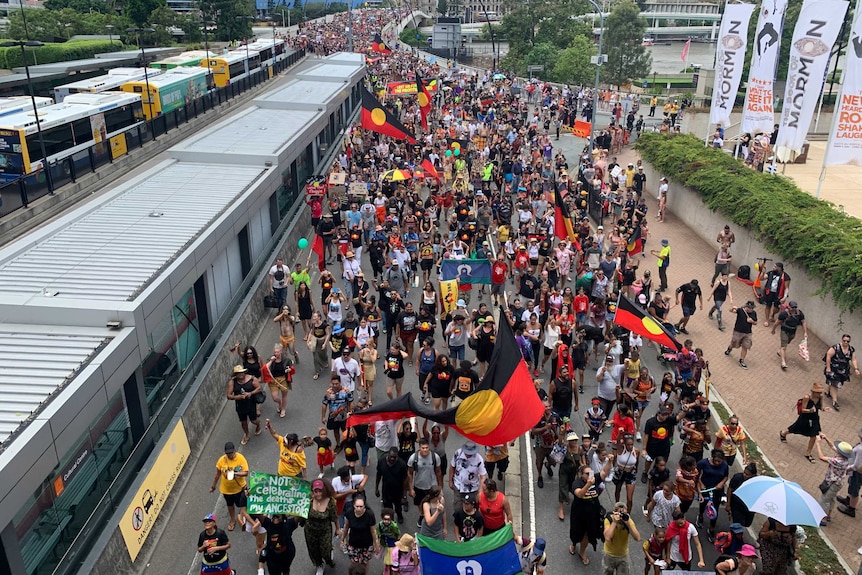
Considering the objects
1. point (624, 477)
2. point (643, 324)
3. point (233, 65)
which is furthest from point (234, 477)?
point (233, 65)

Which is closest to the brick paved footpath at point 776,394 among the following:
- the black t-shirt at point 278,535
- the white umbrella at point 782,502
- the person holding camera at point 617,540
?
the white umbrella at point 782,502

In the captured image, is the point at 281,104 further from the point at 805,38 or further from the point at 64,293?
the point at 64,293

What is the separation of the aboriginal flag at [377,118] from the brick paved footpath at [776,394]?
11.4m

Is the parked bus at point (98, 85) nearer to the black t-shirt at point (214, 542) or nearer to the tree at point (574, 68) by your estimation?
the black t-shirt at point (214, 542)

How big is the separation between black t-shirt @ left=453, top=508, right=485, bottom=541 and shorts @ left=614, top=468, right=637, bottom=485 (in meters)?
2.55

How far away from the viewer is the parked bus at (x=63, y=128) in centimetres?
2025

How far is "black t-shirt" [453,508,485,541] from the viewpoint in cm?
881

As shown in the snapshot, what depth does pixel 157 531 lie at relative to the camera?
10.3m

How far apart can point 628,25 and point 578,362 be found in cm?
6132

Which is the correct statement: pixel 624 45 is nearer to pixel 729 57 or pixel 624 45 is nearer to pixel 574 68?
pixel 574 68

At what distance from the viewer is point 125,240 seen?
13.8m

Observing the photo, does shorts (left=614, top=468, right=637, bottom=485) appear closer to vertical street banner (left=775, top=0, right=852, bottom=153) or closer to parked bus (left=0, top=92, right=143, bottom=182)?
parked bus (left=0, top=92, right=143, bottom=182)

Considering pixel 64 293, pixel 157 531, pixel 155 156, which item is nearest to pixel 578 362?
pixel 157 531

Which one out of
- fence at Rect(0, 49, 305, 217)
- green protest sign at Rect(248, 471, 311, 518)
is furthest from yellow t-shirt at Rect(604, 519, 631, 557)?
fence at Rect(0, 49, 305, 217)
